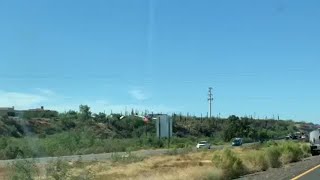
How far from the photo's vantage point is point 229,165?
30.5 meters

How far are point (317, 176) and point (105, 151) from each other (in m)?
56.8

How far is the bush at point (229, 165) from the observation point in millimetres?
29672

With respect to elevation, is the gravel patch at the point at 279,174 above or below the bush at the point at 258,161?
below

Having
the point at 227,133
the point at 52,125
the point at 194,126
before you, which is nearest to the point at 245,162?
the point at 52,125

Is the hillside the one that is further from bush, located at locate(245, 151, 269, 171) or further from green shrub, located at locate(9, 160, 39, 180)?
green shrub, located at locate(9, 160, 39, 180)

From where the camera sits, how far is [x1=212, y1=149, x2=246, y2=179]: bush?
29672 mm

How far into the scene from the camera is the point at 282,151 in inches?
1778

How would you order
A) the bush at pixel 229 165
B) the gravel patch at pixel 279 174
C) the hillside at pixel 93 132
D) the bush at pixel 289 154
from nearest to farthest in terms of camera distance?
the gravel patch at pixel 279 174, the bush at pixel 229 165, the bush at pixel 289 154, the hillside at pixel 93 132

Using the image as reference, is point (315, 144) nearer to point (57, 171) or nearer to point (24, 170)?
point (57, 171)

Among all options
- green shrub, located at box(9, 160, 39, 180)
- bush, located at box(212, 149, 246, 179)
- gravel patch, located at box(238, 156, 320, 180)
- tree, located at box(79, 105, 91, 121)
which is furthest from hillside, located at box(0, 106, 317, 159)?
green shrub, located at box(9, 160, 39, 180)

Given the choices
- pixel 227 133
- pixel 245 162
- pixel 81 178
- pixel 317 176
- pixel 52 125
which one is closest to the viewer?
pixel 81 178

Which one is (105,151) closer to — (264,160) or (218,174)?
(264,160)

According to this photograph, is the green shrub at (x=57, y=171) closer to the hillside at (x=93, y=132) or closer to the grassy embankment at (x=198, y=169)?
the grassy embankment at (x=198, y=169)

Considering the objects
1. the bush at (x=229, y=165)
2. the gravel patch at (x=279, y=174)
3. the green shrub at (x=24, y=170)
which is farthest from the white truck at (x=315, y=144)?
the green shrub at (x=24, y=170)
